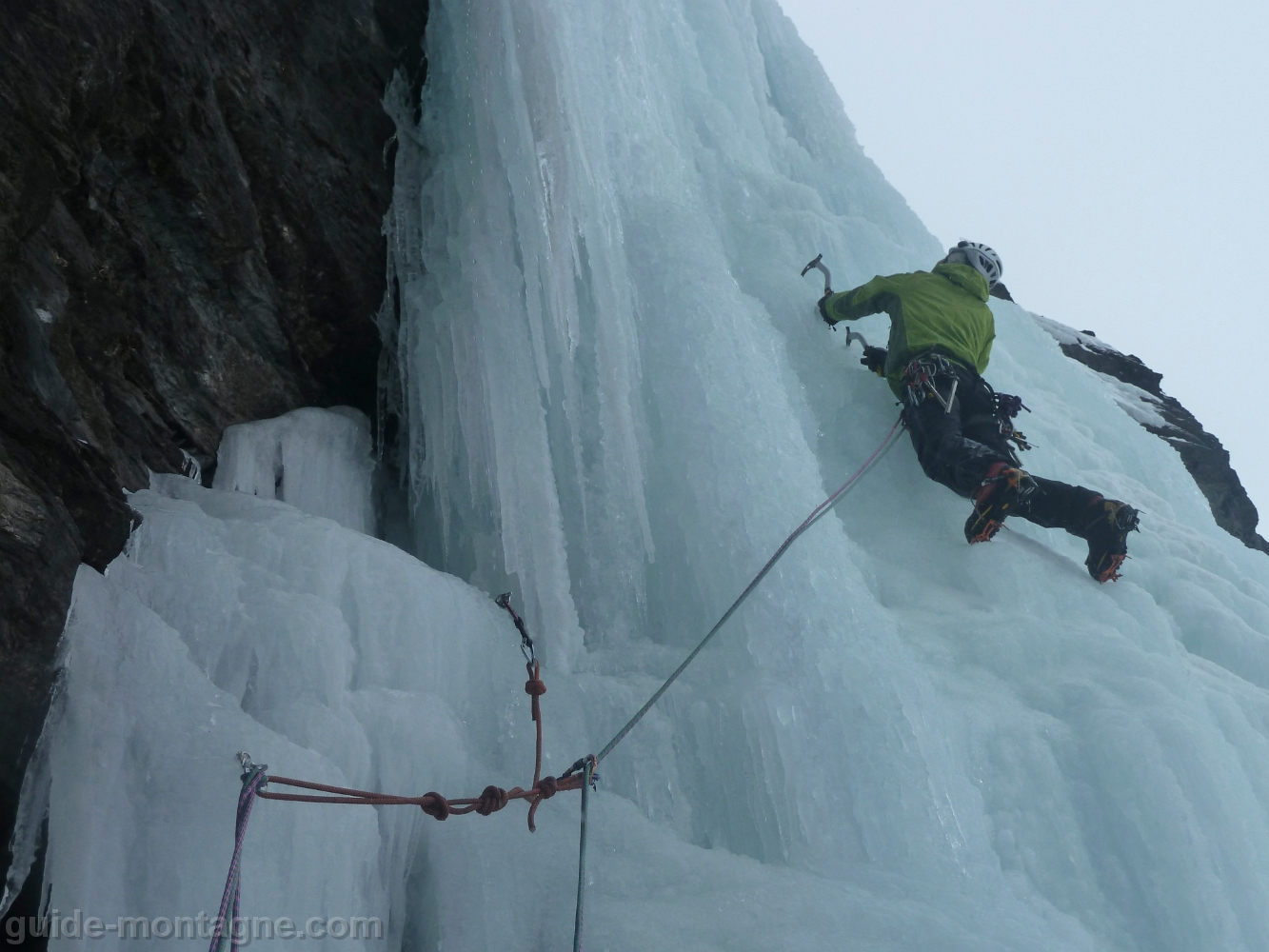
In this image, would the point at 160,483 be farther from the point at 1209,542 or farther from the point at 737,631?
the point at 1209,542

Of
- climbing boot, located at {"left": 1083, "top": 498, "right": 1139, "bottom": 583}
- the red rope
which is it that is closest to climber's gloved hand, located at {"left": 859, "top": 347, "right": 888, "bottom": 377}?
climbing boot, located at {"left": 1083, "top": 498, "right": 1139, "bottom": 583}

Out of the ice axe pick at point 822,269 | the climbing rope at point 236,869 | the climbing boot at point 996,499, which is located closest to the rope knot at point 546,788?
the climbing rope at point 236,869

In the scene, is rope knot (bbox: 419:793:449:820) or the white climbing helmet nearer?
rope knot (bbox: 419:793:449:820)

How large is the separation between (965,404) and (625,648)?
6.47ft

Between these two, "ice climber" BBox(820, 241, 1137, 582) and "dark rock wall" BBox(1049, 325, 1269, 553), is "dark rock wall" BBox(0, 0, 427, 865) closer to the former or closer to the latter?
"ice climber" BBox(820, 241, 1137, 582)

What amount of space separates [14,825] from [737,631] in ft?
6.24

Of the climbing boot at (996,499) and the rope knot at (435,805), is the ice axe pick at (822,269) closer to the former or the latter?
the climbing boot at (996,499)

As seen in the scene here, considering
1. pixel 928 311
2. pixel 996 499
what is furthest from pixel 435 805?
pixel 928 311

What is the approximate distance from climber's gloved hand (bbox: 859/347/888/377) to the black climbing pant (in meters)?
0.36

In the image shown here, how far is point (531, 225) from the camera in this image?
3.50 metres

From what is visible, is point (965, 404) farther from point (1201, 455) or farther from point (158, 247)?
point (1201, 455)

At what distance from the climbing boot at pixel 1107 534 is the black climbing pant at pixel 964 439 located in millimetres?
33

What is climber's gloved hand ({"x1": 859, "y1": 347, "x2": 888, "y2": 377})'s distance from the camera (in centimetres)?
445

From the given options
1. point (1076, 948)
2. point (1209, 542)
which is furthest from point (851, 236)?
point (1076, 948)
